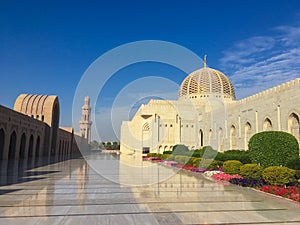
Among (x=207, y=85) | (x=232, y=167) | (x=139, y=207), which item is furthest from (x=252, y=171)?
(x=207, y=85)

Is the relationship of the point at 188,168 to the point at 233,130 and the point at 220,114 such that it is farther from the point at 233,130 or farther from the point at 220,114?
the point at 220,114

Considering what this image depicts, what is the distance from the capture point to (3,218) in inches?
156

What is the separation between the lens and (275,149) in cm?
→ 951

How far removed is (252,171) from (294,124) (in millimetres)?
10337

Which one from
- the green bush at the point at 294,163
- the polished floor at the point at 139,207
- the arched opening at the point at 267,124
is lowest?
the polished floor at the point at 139,207

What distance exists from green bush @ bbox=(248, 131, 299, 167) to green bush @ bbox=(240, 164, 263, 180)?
3.85 ft

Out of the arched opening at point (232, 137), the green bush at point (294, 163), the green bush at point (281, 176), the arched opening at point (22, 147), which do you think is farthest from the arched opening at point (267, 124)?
the arched opening at point (22, 147)

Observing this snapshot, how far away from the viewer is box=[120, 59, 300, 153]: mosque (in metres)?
21.9

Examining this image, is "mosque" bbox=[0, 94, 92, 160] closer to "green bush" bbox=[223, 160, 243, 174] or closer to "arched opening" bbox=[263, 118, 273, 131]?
"green bush" bbox=[223, 160, 243, 174]

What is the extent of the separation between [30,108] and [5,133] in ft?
33.2

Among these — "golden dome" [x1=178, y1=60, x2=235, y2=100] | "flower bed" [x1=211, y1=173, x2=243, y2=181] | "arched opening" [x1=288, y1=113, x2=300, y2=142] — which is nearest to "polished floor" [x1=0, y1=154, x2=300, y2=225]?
"flower bed" [x1=211, y1=173, x2=243, y2=181]

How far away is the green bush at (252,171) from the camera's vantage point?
839cm

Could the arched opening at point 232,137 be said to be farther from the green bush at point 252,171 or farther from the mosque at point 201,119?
the green bush at point 252,171

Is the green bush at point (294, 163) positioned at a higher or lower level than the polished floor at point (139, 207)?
higher
